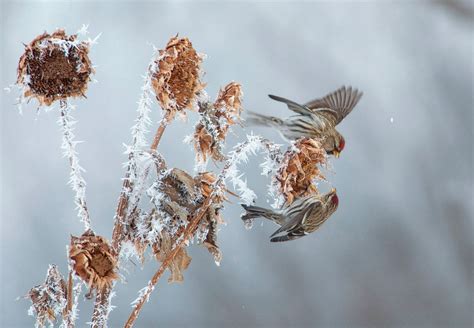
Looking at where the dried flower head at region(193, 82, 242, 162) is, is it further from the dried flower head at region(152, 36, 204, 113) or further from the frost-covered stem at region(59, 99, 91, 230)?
the frost-covered stem at region(59, 99, 91, 230)

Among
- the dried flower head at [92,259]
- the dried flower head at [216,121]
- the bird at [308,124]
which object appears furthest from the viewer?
the bird at [308,124]

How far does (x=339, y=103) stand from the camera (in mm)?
955

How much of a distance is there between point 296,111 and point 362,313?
125 centimetres

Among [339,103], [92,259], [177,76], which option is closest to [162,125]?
[177,76]

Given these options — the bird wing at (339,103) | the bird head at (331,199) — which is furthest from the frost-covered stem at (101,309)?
the bird wing at (339,103)

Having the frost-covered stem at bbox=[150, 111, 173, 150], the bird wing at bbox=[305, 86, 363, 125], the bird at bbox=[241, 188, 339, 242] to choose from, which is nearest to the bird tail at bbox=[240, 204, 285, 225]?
the bird at bbox=[241, 188, 339, 242]

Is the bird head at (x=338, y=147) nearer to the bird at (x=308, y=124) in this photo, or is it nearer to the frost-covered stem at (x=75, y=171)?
the bird at (x=308, y=124)

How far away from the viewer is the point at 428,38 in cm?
205

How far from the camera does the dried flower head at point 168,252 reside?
627 mm

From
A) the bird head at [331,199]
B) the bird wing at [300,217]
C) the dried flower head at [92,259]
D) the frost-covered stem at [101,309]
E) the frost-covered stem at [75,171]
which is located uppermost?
the frost-covered stem at [75,171]

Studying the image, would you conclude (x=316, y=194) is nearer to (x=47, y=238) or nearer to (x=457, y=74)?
(x=47, y=238)

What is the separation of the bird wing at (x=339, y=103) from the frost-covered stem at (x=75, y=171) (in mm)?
392

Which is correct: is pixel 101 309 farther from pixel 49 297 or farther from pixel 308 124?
pixel 308 124

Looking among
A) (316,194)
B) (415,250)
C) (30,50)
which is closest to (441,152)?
(415,250)
